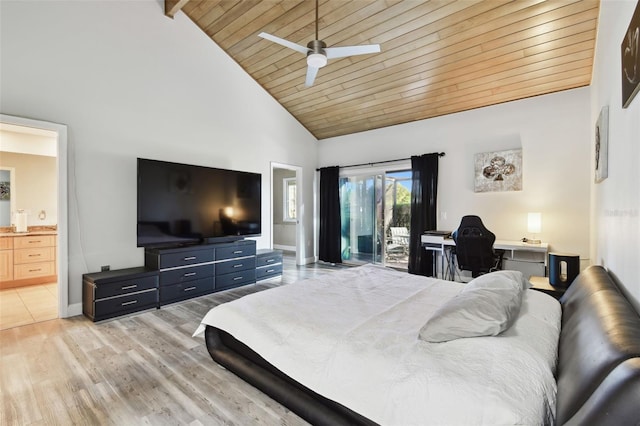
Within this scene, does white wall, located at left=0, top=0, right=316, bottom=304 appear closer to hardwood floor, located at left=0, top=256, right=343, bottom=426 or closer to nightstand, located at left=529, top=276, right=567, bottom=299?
hardwood floor, located at left=0, top=256, right=343, bottom=426

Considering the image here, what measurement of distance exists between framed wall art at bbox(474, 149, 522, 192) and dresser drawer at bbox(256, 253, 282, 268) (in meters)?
3.51

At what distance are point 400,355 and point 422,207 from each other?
432cm

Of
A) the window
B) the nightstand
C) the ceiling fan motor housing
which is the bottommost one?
the nightstand

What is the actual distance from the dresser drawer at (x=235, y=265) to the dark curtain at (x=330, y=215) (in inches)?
89.7

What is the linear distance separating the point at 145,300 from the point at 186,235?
38.2 inches

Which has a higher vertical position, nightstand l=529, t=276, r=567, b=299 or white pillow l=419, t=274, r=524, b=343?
white pillow l=419, t=274, r=524, b=343

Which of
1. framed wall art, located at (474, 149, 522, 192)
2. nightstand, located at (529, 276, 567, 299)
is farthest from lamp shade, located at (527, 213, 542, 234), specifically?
nightstand, located at (529, 276, 567, 299)

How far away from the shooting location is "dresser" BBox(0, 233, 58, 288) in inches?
175

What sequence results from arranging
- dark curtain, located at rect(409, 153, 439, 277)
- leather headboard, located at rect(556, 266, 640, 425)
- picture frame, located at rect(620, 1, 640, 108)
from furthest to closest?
dark curtain, located at rect(409, 153, 439, 277) < picture frame, located at rect(620, 1, 640, 108) < leather headboard, located at rect(556, 266, 640, 425)

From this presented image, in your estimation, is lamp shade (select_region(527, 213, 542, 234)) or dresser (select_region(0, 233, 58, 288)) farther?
dresser (select_region(0, 233, 58, 288))

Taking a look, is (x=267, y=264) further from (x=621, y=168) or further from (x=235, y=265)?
(x=621, y=168)

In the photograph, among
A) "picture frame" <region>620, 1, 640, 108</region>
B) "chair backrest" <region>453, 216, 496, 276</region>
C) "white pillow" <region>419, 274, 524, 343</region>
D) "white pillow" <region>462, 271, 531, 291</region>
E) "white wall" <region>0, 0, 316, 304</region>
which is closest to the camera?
"picture frame" <region>620, 1, 640, 108</region>

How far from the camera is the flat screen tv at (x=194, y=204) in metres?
3.81

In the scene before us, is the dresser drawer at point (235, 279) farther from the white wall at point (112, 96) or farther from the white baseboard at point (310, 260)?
the white baseboard at point (310, 260)
